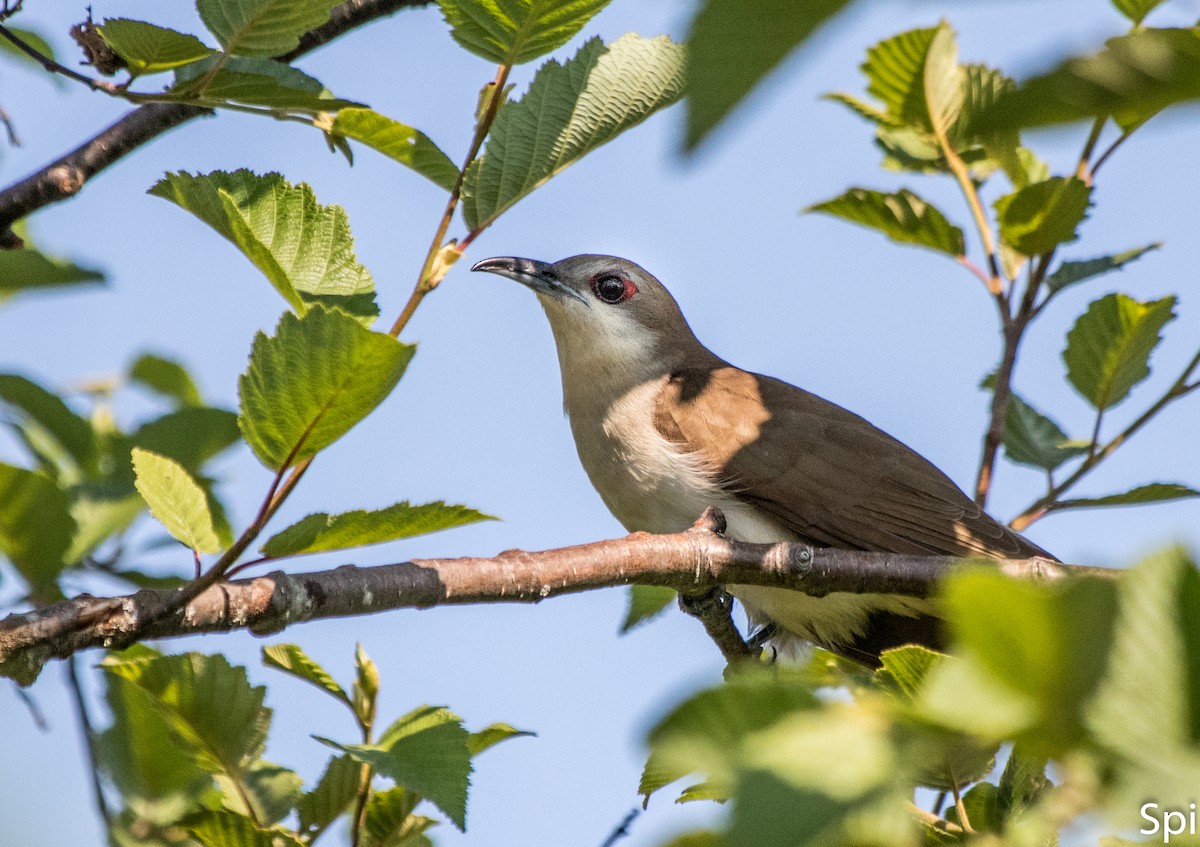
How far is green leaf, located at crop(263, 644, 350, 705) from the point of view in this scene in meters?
2.75

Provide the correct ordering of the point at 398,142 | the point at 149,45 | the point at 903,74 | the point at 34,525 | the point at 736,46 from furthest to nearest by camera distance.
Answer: the point at 903,74, the point at 34,525, the point at 398,142, the point at 149,45, the point at 736,46

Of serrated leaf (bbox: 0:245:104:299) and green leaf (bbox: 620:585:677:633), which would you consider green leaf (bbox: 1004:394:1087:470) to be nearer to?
green leaf (bbox: 620:585:677:633)

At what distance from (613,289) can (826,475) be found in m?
1.90

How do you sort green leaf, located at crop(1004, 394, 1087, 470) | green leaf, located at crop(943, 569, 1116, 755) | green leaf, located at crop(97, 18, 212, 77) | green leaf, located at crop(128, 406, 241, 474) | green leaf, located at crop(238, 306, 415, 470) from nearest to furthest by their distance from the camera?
green leaf, located at crop(943, 569, 1116, 755) < green leaf, located at crop(238, 306, 415, 470) < green leaf, located at crop(97, 18, 212, 77) < green leaf, located at crop(128, 406, 241, 474) < green leaf, located at crop(1004, 394, 1087, 470)

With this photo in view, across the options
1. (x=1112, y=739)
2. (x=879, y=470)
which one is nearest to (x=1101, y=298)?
(x=879, y=470)

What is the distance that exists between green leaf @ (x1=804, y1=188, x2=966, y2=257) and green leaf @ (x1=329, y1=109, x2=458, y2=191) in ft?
6.93

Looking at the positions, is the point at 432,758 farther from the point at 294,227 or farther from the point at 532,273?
the point at 532,273

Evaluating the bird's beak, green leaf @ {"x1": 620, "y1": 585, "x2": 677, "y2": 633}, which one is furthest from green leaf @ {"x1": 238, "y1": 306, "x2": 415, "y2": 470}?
the bird's beak

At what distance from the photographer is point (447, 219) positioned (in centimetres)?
267

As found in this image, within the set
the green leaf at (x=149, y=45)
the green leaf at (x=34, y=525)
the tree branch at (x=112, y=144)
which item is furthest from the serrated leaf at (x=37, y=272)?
the green leaf at (x=149, y=45)

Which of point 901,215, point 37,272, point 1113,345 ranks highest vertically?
point 901,215

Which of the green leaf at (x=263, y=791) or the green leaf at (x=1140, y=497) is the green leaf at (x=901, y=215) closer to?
the green leaf at (x=1140, y=497)

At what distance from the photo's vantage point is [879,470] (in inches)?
220

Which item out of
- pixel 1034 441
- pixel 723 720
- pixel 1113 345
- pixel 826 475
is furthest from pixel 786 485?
pixel 723 720
